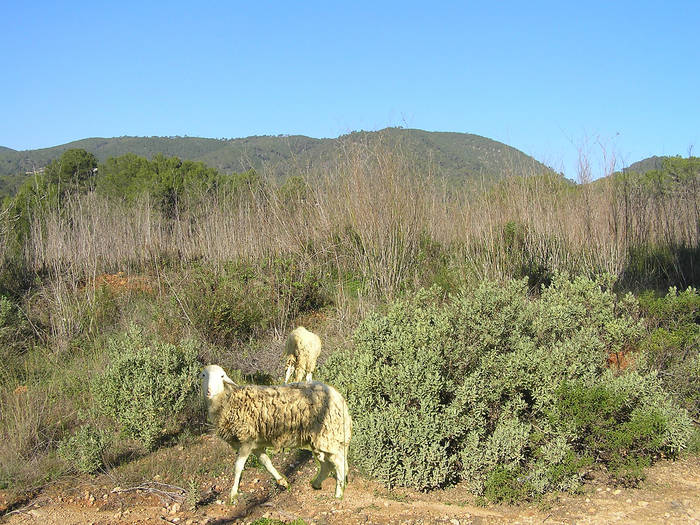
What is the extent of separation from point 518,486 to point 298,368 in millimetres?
2313

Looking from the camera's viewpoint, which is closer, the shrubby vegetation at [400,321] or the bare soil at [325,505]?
the bare soil at [325,505]

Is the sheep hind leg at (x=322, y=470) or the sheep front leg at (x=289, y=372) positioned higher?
the sheep front leg at (x=289, y=372)

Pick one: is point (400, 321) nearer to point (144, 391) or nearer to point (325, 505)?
point (325, 505)

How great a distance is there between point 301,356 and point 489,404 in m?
2.41

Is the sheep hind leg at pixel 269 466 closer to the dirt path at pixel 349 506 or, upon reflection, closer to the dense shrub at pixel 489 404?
the dirt path at pixel 349 506

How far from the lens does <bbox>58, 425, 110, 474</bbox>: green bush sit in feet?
12.1

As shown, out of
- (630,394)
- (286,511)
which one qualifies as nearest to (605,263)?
(630,394)

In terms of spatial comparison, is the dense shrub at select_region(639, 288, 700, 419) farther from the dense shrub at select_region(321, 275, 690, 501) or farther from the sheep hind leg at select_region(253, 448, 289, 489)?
the sheep hind leg at select_region(253, 448, 289, 489)

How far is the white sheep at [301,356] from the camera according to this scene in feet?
5.47

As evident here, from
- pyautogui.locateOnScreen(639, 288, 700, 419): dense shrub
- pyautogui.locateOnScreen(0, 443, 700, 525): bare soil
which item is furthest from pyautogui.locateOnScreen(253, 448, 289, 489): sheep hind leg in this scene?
pyautogui.locateOnScreen(639, 288, 700, 419): dense shrub

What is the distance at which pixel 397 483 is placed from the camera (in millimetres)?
3318

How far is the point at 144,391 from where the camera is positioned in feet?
13.7

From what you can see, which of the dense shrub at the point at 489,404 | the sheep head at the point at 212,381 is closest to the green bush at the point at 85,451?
the dense shrub at the point at 489,404

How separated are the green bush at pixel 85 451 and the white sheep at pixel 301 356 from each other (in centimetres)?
266
